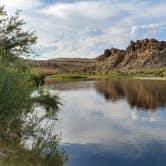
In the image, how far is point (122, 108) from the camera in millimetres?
43250

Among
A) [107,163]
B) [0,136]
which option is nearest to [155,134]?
[107,163]

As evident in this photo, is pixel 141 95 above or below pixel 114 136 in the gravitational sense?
below

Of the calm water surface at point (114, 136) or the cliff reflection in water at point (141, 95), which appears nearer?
the calm water surface at point (114, 136)

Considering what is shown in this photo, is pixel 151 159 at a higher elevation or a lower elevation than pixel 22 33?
lower

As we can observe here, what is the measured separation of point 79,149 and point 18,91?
31.4 feet

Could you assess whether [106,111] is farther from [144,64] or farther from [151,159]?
[144,64]

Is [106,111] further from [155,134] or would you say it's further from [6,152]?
[6,152]

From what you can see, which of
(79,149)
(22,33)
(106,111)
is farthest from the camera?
(106,111)

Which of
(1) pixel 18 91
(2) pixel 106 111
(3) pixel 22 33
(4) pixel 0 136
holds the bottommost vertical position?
(2) pixel 106 111

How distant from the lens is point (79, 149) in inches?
904

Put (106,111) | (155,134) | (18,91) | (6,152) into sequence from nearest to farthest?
1. (6,152)
2. (18,91)
3. (155,134)
4. (106,111)

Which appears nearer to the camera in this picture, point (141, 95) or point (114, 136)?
point (114, 136)

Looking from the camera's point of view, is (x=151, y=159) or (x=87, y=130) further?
(x=87, y=130)

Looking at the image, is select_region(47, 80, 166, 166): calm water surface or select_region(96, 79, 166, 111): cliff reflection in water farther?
select_region(96, 79, 166, 111): cliff reflection in water
